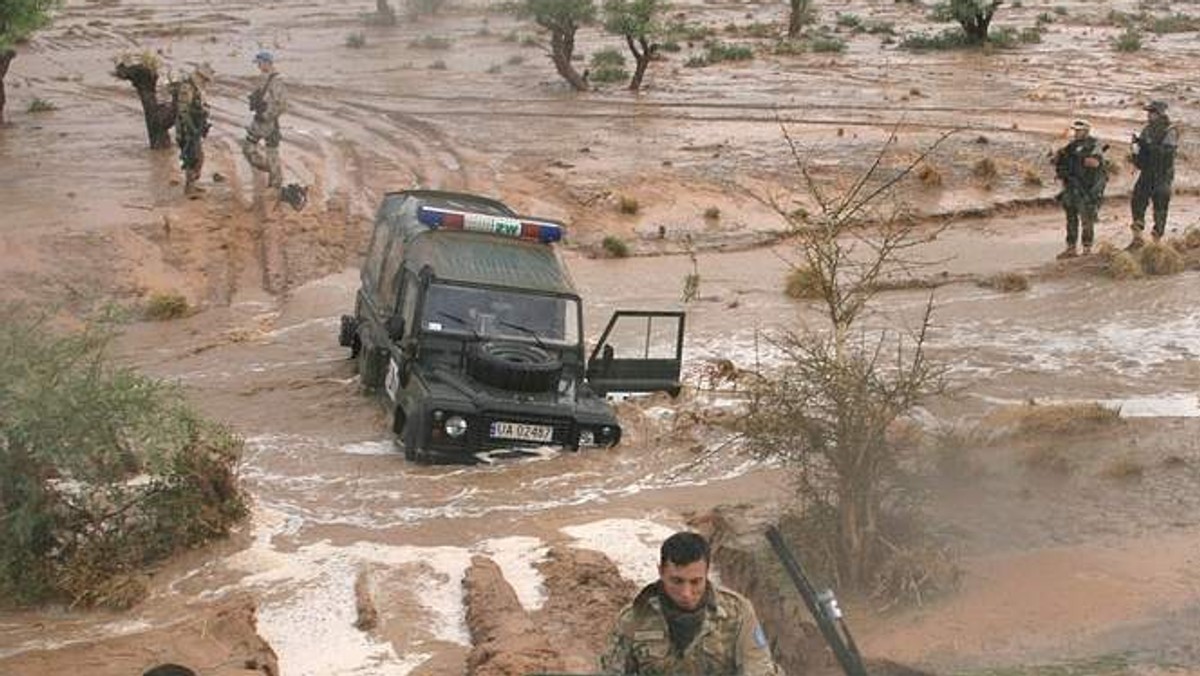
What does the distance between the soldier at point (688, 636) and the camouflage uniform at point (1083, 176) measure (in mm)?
13220

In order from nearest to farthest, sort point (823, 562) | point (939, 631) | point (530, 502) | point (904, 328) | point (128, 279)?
point (939, 631) → point (823, 562) → point (530, 502) → point (904, 328) → point (128, 279)

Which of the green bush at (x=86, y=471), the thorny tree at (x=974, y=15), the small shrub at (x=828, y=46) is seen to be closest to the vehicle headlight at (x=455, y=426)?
the green bush at (x=86, y=471)

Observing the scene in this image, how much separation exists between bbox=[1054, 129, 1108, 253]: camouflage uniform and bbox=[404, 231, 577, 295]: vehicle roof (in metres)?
7.73

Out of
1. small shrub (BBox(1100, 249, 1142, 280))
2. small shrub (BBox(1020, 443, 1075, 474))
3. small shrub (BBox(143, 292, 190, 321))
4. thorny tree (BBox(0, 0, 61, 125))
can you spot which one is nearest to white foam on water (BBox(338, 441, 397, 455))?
small shrub (BBox(1020, 443, 1075, 474))

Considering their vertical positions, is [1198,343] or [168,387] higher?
[168,387]

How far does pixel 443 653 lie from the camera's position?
820 cm

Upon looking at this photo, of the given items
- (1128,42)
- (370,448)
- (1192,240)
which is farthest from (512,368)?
(1128,42)

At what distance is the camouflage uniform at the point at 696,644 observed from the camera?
5203 mm

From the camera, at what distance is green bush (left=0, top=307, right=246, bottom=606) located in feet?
28.7

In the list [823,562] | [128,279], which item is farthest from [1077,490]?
[128,279]

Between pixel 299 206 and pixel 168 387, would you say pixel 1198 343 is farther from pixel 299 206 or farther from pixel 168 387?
pixel 299 206

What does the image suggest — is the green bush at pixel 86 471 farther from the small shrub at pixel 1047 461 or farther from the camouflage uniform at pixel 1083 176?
the camouflage uniform at pixel 1083 176

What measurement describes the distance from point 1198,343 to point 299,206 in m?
11.1

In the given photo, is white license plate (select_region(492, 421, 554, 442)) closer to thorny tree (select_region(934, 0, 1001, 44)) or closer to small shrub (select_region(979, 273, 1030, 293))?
small shrub (select_region(979, 273, 1030, 293))
